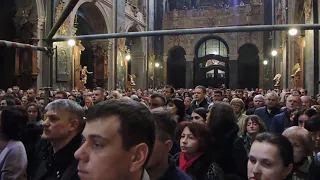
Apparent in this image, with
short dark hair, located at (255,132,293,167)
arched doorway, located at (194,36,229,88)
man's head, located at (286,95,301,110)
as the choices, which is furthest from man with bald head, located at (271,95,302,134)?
arched doorway, located at (194,36,229,88)

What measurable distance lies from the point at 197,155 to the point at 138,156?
1879 mm

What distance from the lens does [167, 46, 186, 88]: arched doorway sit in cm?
3716

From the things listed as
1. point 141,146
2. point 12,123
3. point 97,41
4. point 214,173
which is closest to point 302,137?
point 214,173

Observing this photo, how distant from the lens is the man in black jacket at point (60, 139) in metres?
3.03

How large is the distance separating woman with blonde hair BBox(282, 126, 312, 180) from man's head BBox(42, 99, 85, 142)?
198 cm

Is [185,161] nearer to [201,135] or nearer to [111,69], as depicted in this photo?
[201,135]

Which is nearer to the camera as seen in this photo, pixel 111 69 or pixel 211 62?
pixel 111 69

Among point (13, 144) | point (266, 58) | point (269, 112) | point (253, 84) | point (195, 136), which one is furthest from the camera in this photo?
point (253, 84)

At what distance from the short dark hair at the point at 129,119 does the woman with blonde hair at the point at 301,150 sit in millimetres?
2153

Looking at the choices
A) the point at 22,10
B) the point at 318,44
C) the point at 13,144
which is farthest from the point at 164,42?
the point at 13,144

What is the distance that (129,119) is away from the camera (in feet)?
5.16

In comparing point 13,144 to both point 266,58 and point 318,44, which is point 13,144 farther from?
point 266,58

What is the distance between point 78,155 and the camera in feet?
5.04

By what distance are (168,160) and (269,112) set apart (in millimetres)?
5098
